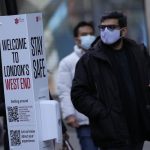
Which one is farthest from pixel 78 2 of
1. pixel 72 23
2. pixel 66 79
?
pixel 66 79

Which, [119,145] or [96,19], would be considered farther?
[96,19]

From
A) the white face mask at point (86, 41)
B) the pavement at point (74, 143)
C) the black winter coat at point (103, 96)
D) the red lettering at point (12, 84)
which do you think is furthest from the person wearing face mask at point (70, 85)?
the pavement at point (74, 143)

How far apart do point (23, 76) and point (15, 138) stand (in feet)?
1.78

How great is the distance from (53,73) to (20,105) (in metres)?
6.97

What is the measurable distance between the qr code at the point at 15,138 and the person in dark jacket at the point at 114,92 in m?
0.67

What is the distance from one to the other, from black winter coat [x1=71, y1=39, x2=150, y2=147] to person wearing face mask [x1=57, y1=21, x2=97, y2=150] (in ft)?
4.34

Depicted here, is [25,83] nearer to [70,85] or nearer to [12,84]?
[12,84]

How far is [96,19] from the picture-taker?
497 inches

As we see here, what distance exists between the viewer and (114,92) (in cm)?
632

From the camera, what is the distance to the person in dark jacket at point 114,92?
6316mm

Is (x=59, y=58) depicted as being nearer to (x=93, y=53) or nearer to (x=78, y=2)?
(x=78, y=2)

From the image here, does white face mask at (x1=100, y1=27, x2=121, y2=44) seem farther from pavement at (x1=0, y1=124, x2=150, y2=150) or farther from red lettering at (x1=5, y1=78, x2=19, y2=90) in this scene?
A: pavement at (x1=0, y1=124, x2=150, y2=150)

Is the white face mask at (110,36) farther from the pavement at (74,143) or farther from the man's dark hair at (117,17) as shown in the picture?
the pavement at (74,143)

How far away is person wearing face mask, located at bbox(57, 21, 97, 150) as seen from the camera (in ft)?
25.7
